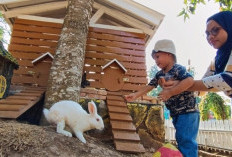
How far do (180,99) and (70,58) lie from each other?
2364 mm

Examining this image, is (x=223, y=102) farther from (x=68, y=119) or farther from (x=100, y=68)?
(x=68, y=119)

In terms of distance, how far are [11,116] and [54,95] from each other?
842 millimetres

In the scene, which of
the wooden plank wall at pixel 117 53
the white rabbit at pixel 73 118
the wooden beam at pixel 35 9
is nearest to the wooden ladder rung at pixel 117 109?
the white rabbit at pixel 73 118

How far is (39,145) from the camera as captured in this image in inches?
96.5

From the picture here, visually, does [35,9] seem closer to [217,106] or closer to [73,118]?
[73,118]

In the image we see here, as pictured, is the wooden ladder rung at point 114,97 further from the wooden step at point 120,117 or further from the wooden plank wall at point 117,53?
the wooden plank wall at point 117,53

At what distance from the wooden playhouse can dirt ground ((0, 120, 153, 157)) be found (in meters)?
2.91

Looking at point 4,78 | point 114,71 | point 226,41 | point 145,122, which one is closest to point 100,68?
point 114,71

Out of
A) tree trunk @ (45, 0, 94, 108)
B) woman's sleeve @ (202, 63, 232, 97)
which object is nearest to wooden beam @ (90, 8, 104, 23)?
tree trunk @ (45, 0, 94, 108)

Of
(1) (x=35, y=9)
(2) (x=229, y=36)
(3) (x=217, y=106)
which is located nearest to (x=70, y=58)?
(2) (x=229, y=36)

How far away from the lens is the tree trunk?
380 cm

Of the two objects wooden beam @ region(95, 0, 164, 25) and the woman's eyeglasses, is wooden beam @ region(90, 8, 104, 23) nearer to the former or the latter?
wooden beam @ region(95, 0, 164, 25)

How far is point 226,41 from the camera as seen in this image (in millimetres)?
1922

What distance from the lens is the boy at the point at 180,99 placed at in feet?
7.11
